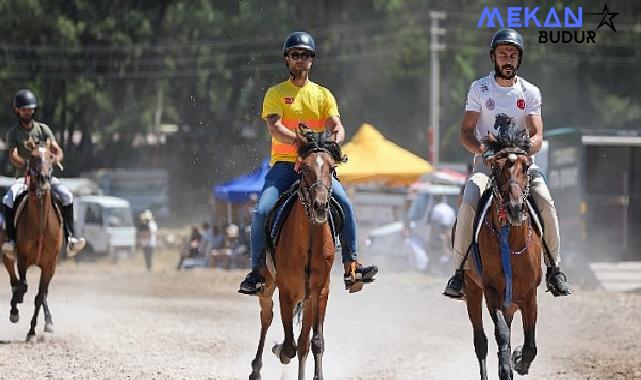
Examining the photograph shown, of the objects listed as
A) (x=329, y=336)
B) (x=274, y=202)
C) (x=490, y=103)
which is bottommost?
(x=329, y=336)

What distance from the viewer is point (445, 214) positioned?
32.3 meters

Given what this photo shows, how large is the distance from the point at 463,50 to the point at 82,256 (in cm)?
2574

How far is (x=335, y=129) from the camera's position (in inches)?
488

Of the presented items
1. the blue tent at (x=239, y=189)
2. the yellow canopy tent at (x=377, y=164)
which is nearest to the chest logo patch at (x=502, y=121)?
the yellow canopy tent at (x=377, y=164)

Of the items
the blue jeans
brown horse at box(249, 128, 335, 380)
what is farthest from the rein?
brown horse at box(249, 128, 335, 380)

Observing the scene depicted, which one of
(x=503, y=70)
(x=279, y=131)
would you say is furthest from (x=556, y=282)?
(x=279, y=131)

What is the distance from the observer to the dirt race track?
14.6 m

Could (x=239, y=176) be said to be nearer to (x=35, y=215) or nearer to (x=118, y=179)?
(x=35, y=215)

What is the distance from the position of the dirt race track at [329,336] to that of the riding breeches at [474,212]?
226 centimetres

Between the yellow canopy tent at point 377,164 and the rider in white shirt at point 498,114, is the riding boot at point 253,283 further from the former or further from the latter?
the yellow canopy tent at point 377,164

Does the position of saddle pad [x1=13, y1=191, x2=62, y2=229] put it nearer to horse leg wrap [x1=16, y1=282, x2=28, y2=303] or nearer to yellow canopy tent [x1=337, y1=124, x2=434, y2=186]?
horse leg wrap [x1=16, y1=282, x2=28, y2=303]

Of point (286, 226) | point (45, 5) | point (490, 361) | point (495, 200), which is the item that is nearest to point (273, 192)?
point (286, 226)

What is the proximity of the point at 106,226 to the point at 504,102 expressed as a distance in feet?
128

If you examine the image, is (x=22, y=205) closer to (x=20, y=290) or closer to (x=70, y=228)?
(x=70, y=228)
